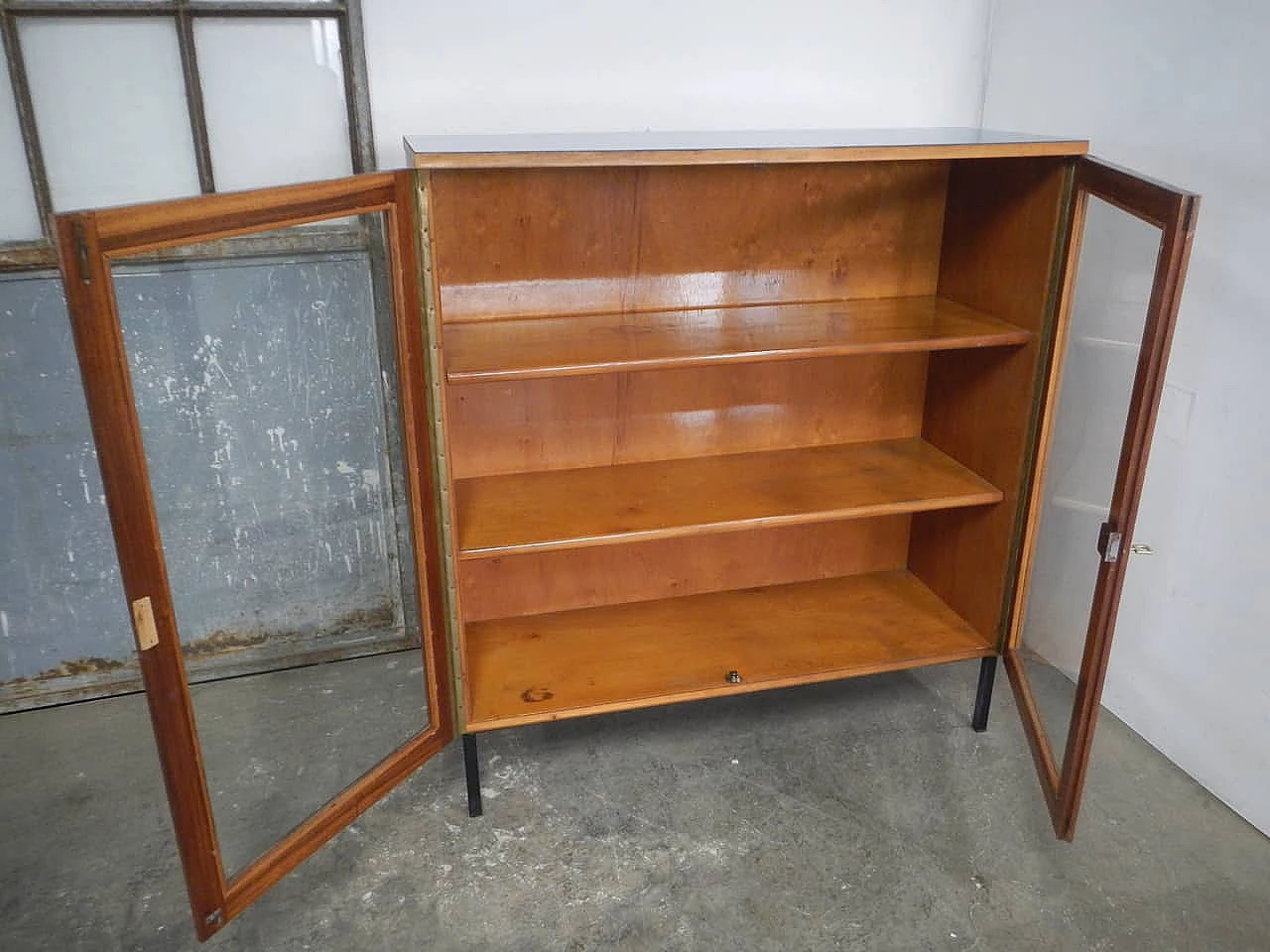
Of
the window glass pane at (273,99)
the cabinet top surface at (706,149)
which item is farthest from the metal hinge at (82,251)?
the window glass pane at (273,99)

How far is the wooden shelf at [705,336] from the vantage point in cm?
187

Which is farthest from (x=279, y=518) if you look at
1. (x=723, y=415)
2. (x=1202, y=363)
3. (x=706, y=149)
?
(x=1202, y=363)

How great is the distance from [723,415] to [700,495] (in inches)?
10.6

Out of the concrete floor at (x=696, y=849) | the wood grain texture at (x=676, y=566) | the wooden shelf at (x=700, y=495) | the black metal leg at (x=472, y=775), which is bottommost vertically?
the concrete floor at (x=696, y=849)

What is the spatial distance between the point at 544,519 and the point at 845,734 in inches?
38.8

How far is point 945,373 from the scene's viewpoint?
2.39 metres

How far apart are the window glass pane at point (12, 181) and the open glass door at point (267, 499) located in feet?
1.57

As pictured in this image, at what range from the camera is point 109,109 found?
215cm

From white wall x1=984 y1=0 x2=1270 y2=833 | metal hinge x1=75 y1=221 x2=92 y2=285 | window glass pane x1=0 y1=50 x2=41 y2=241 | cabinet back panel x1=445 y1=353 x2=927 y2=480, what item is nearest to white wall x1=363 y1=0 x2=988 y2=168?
white wall x1=984 y1=0 x2=1270 y2=833

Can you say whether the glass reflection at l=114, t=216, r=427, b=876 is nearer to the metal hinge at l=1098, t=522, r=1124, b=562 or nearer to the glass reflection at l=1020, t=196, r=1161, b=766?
the metal hinge at l=1098, t=522, r=1124, b=562

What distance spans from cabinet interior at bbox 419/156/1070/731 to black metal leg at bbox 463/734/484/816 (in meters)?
0.08

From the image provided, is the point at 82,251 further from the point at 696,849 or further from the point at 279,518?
the point at 696,849

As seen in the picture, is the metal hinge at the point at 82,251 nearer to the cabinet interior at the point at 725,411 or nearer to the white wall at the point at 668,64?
the cabinet interior at the point at 725,411

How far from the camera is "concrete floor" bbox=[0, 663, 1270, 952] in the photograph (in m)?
1.87
